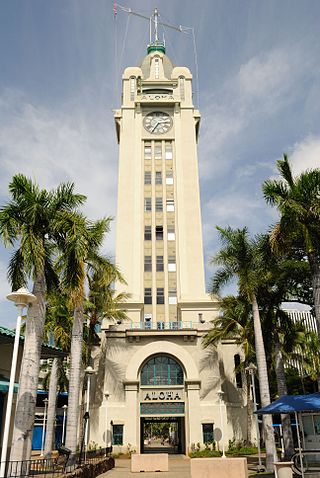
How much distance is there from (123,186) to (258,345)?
32.2 metres

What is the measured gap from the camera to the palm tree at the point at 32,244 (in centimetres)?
1497

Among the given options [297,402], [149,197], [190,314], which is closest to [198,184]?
[149,197]

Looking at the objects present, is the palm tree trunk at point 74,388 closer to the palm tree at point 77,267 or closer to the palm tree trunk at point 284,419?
the palm tree at point 77,267

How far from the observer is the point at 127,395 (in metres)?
34.1

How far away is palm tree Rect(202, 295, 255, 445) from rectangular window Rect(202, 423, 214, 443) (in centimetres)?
301

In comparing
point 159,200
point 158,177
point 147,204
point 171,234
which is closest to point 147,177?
point 158,177

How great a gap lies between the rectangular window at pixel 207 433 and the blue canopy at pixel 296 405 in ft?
58.5

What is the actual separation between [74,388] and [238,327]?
58.3 ft

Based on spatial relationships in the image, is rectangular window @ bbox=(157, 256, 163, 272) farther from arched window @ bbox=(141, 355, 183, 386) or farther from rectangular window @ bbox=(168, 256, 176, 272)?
arched window @ bbox=(141, 355, 183, 386)

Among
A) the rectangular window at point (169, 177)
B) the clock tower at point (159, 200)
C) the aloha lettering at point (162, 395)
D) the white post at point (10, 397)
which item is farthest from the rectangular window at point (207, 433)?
the rectangular window at point (169, 177)

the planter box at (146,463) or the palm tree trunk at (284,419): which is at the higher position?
the palm tree trunk at (284,419)

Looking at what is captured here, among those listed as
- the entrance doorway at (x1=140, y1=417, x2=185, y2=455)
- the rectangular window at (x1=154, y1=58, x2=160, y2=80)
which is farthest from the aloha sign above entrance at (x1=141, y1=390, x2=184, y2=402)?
the rectangular window at (x1=154, y1=58, x2=160, y2=80)

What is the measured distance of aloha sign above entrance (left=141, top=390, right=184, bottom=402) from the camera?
113 ft

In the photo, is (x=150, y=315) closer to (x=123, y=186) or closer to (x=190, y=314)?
(x=190, y=314)
